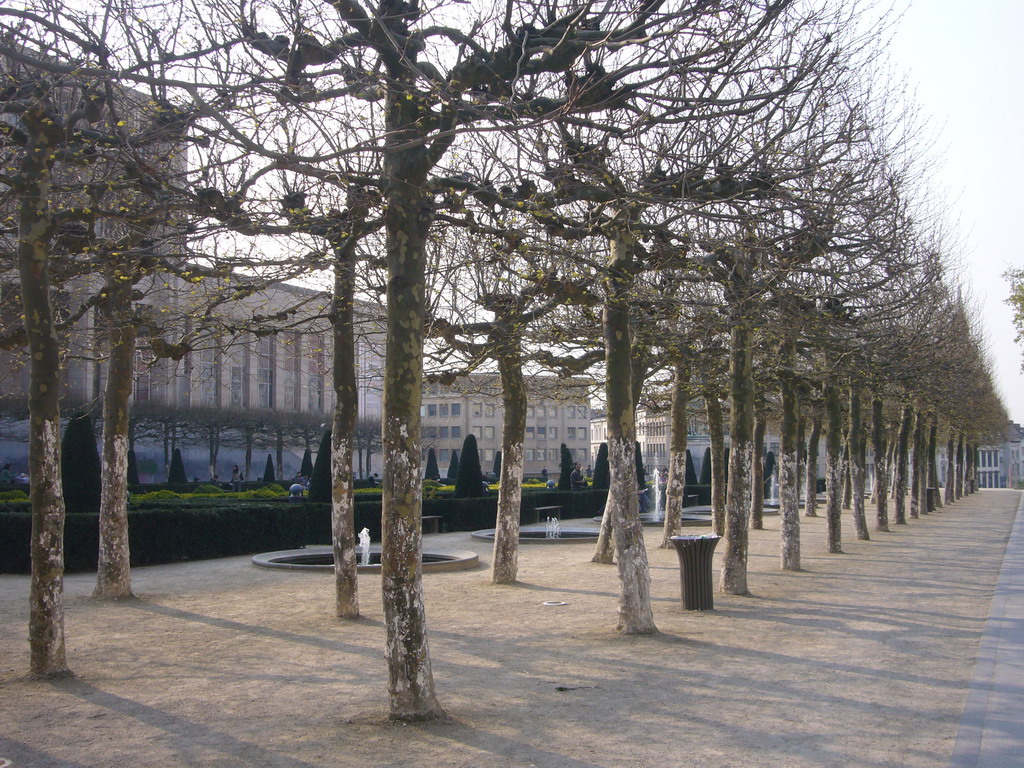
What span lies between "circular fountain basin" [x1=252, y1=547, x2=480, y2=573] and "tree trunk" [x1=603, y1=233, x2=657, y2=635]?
6.76m

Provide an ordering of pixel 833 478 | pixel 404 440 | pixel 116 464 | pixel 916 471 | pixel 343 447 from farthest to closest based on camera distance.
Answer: pixel 916 471 < pixel 833 478 < pixel 116 464 < pixel 343 447 < pixel 404 440

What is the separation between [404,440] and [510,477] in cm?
789

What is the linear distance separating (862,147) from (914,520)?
22.1 meters

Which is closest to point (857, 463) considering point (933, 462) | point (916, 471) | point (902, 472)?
point (902, 472)

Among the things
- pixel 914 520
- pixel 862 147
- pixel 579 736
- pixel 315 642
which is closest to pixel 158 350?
pixel 315 642

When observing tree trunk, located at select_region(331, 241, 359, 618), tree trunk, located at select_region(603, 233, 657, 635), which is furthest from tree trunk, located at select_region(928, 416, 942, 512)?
tree trunk, located at select_region(331, 241, 359, 618)

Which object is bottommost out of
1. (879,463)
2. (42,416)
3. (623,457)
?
(879,463)

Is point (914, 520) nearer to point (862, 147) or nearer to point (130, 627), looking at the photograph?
point (862, 147)

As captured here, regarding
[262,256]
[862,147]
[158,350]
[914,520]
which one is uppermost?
[862,147]

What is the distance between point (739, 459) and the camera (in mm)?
13422

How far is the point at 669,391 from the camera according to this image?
24.5 metres

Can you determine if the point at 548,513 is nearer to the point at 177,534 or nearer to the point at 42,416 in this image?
the point at 177,534

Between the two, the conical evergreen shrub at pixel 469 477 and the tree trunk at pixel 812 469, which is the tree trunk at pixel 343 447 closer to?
the conical evergreen shrub at pixel 469 477

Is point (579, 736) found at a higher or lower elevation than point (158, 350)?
lower
